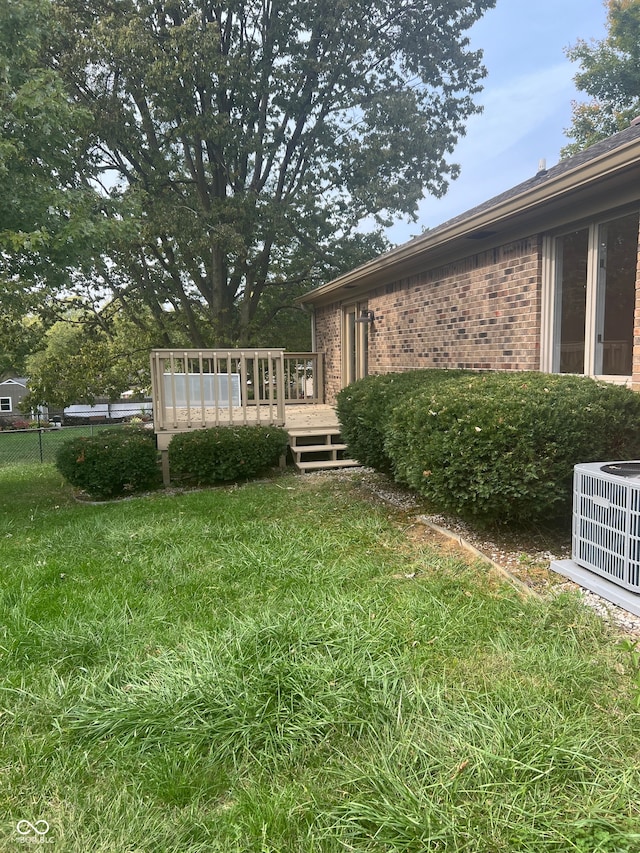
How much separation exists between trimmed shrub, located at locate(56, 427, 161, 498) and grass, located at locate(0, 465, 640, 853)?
3075mm

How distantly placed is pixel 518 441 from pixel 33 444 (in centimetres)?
1496

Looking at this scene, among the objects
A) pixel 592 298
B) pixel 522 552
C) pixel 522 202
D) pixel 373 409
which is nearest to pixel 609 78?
pixel 522 202

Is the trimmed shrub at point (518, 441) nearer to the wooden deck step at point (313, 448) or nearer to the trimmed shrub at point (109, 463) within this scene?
the wooden deck step at point (313, 448)

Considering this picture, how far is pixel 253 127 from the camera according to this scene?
14.8 m

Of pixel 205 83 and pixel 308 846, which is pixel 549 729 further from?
pixel 205 83

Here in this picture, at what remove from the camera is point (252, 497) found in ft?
20.2

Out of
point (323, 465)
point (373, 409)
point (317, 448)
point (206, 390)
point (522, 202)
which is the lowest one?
point (323, 465)

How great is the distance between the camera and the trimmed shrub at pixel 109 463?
6762 mm

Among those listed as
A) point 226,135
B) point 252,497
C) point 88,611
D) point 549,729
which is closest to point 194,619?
point 88,611

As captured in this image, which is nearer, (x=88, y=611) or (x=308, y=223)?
(x=88, y=611)

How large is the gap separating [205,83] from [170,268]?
14.9 ft

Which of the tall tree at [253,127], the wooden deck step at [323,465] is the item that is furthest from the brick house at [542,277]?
the tall tree at [253,127]

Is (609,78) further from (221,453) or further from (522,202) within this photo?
(221,453)

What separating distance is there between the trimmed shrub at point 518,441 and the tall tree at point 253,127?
394 inches
